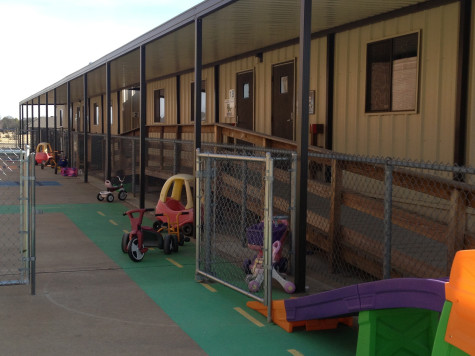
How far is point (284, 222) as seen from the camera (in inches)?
286

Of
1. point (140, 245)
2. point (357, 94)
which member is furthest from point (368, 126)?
point (140, 245)

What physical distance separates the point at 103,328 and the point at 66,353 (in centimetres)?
68

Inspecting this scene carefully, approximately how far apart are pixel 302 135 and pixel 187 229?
4494 mm

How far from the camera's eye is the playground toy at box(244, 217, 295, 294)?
6.71 metres

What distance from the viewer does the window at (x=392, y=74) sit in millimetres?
10141

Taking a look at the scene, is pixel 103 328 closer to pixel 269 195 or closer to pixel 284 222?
pixel 269 195

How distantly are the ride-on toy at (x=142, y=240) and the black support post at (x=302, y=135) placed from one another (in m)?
2.75

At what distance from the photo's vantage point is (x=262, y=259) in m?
6.98

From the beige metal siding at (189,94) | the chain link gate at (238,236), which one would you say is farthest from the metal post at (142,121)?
the beige metal siding at (189,94)

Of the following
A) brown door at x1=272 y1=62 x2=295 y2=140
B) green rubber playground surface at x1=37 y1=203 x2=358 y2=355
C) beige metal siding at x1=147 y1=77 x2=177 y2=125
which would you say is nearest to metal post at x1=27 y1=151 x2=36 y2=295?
green rubber playground surface at x1=37 y1=203 x2=358 y2=355

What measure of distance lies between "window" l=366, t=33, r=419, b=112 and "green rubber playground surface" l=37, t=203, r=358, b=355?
14.6ft

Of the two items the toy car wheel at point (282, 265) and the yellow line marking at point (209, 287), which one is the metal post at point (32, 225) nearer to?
the yellow line marking at point (209, 287)

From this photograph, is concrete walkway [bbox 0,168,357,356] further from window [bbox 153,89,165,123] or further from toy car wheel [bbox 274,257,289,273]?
window [bbox 153,89,165,123]

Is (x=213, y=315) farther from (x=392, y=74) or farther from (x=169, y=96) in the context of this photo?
(x=169, y=96)
